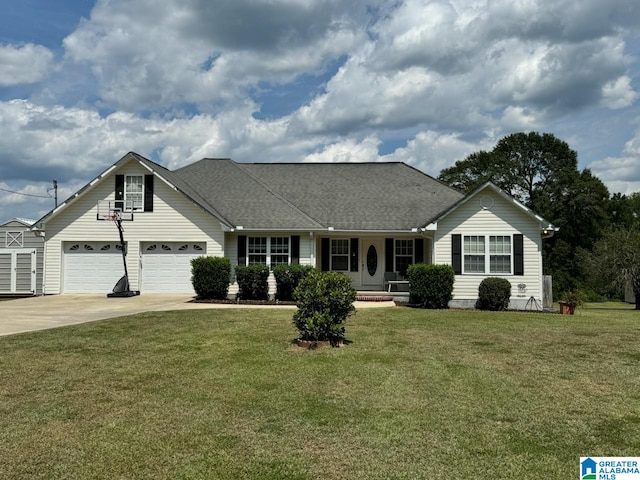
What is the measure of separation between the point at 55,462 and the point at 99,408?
1542 millimetres

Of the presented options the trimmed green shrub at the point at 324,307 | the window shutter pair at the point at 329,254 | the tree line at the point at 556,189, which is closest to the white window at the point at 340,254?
the window shutter pair at the point at 329,254

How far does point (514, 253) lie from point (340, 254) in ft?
23.5

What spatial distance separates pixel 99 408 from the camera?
6.07 m

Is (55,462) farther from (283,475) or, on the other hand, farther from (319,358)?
(319,358)

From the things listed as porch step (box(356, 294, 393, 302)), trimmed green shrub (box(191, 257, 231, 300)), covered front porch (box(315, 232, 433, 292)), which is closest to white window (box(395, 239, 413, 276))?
covered front porch (box(315, 232, 433, 292))

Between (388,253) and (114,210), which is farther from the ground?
(114,210)

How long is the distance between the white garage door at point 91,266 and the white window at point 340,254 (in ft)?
29.1

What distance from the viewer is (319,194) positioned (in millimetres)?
24172

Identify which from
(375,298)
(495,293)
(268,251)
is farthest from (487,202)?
(268,251)

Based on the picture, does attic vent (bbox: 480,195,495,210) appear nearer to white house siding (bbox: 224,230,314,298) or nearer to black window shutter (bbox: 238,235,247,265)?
white house siding (bbox: 224,230,314,298)

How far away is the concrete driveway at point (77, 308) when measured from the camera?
1290 cm

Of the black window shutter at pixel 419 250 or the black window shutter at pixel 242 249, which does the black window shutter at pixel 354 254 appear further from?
the black window shutter at pixel 242 249

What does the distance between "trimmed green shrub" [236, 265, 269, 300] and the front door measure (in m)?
4.72

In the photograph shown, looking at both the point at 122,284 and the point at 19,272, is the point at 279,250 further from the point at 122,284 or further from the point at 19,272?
the point at 19,272
